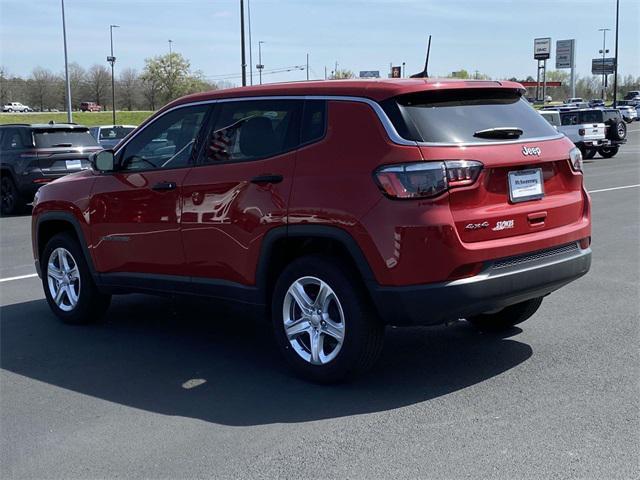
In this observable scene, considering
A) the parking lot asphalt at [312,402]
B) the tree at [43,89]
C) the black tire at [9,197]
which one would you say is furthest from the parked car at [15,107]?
the parking lot asphalt at [312,402]

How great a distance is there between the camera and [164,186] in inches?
231

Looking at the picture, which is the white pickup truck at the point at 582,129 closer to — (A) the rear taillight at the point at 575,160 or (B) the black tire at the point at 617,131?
(B) the black tire at the point at 617,131

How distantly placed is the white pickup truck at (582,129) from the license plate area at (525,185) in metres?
25.4

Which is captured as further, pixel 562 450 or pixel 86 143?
pixel 86 143

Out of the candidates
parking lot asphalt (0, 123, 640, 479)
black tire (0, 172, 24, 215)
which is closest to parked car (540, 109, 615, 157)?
black tire (0, 172, 24, 215)

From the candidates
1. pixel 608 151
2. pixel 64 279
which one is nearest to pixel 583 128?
pixel 608 151

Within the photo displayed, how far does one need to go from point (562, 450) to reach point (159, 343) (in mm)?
3305

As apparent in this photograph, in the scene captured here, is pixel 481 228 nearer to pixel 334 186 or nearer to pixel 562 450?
pixel 334 186

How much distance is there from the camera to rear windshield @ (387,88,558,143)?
477 centimetres

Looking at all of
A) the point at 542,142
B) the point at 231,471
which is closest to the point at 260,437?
the point at 231,471

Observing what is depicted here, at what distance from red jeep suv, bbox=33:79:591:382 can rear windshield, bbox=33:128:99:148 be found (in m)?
10.7

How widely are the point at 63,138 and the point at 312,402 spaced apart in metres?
13.0

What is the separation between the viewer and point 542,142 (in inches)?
205

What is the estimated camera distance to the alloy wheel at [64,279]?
272 inches
